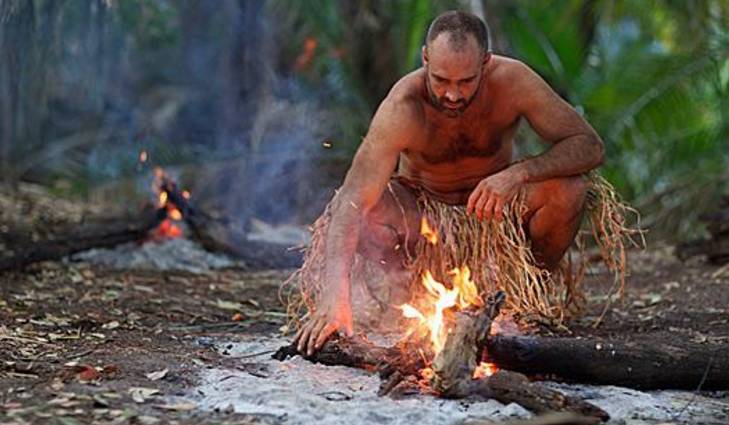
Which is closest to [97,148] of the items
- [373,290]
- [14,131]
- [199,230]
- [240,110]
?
[14,131]

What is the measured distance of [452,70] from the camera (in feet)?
12.0

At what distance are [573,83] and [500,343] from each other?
241 inches

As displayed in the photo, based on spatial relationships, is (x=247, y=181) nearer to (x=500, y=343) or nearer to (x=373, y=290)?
(x=373, y=290)

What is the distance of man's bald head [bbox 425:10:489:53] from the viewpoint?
3.62 m

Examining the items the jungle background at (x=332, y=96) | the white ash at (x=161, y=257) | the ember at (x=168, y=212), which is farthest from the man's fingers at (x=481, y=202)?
the jungle background at (x=332, y=96)

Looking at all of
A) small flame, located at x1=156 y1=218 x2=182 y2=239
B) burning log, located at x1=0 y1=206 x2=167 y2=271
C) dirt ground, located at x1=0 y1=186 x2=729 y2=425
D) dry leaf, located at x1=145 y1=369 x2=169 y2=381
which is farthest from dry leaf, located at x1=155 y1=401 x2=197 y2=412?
small flame, located at x1=156 y1=218 x2=182 y2=239

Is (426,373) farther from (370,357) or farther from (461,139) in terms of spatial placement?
(461,139)

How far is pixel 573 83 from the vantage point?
9.06 m

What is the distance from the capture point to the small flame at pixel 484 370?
3229 mm

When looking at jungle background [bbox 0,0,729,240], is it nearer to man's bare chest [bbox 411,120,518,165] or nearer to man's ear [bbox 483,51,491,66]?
man's bare chest [bbox 411,120,518,165]

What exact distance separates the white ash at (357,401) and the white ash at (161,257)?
9.58ft

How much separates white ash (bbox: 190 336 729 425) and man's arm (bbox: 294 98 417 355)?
141mm

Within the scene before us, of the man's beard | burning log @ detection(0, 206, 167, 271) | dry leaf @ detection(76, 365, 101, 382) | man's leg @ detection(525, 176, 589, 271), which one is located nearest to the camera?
dry leaf @ detection(76, 365, 101, 382)

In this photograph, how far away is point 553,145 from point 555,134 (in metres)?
0.04
